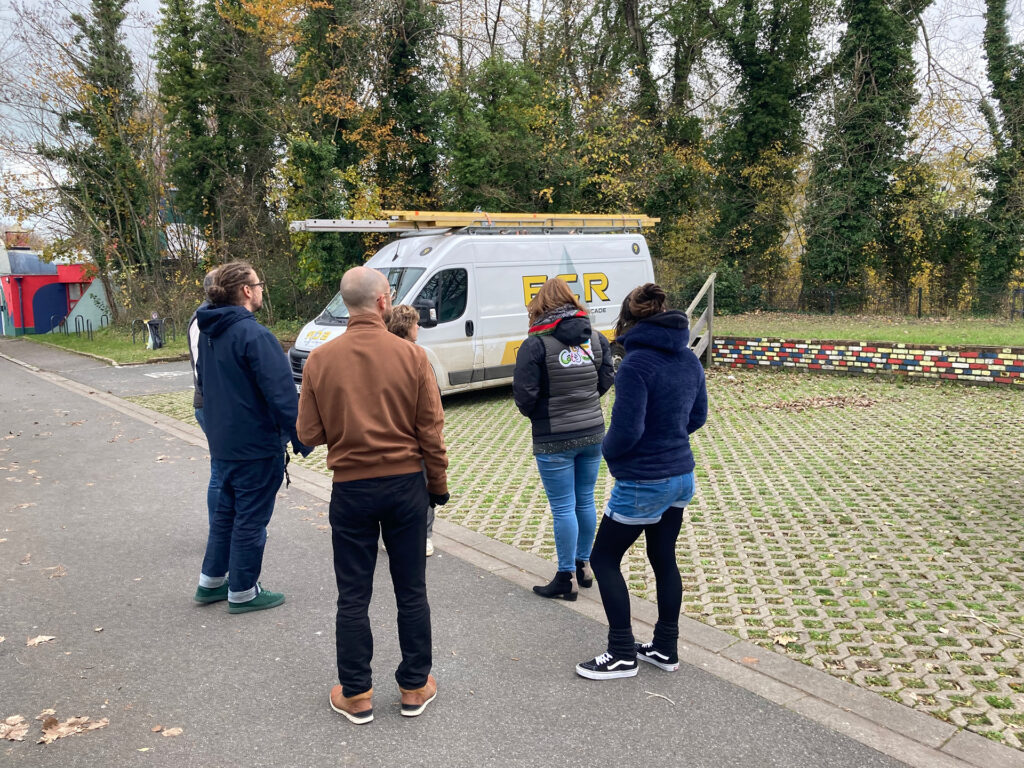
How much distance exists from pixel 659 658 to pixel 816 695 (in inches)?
28.5

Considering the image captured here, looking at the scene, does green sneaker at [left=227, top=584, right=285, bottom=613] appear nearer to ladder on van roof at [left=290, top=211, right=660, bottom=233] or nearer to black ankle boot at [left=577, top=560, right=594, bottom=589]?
black ankle boot at [left=577, top=560, right=594, bottom=589]

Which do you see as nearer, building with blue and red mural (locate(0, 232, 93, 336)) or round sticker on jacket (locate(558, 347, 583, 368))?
round sticker on jacket (locate(558, 347, 583, 368))

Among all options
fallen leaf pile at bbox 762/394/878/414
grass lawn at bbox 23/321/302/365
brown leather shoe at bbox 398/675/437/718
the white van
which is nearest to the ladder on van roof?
the white van

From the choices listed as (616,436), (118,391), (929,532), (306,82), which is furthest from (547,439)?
(306,82)

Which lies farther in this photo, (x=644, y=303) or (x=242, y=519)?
(x=242, y=519)

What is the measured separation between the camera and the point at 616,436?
11.5 feet

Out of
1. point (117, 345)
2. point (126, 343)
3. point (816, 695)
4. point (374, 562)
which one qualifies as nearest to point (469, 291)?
point (374, 562)

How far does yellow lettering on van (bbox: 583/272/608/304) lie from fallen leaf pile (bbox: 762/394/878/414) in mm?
3398

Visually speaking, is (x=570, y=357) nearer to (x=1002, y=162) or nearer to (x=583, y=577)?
(x=583, y=577)

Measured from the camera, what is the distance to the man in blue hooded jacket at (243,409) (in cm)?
416

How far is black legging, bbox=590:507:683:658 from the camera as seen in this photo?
3670 millimetres

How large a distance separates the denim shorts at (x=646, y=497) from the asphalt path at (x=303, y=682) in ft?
2.68

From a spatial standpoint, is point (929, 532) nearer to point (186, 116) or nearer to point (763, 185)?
point (763, 185)

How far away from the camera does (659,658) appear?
150 inches
